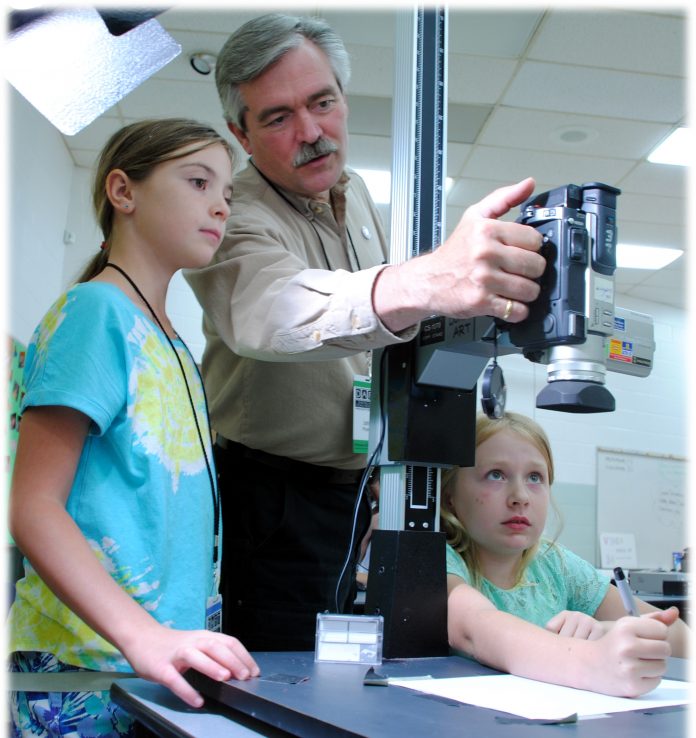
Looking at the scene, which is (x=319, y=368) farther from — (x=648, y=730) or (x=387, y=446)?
(x=648, y=730)

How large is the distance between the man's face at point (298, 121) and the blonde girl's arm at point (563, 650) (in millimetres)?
748

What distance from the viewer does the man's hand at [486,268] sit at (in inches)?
31.2

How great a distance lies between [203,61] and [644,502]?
512 centimetres

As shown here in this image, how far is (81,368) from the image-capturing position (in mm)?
927


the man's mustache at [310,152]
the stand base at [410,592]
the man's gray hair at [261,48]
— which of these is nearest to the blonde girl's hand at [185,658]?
the stand base at [410,592]

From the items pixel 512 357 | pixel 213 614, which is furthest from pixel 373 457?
pixel 512 357

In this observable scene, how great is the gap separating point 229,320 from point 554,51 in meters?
3.12

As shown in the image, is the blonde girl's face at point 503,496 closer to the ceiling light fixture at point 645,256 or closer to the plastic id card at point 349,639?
the plastic id card at point 349,639

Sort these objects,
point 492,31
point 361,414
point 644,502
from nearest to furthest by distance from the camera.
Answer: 1. point 361,414
2. point 492,31
3. point 644,502

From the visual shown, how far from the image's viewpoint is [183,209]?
43.8 inches

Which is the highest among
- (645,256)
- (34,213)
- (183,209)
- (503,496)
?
(645,256)

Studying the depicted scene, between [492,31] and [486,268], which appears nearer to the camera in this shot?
[486,268]

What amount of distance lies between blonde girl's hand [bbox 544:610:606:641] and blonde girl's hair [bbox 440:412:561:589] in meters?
0.32

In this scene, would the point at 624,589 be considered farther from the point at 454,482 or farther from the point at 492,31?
the point at 492,31
